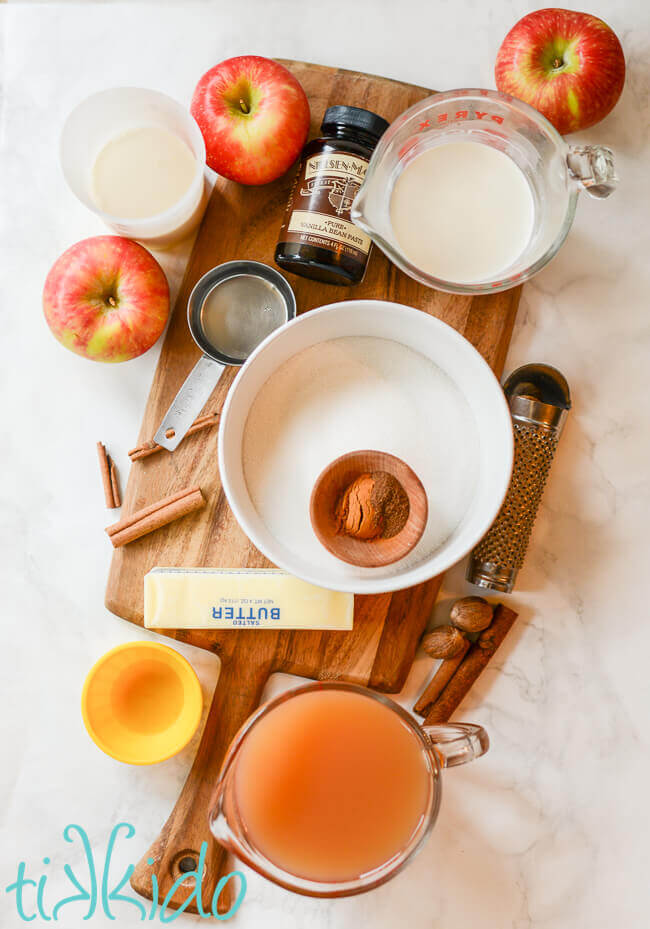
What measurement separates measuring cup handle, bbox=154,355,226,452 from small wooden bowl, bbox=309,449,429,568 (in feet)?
0.70

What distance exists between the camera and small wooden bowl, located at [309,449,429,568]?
786mm

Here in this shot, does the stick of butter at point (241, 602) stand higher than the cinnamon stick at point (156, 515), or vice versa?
the cinnamon stick at point (156, 515)

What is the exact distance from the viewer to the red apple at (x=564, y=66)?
879mm

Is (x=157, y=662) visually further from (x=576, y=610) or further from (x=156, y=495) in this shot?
(x=576, y=610)

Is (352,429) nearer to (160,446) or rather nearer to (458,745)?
(160,446)

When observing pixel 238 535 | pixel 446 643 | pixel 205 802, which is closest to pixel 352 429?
pixel 238 535

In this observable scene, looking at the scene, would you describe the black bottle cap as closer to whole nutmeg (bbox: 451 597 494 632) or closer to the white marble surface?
the white marble surface

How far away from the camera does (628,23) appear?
97 cm

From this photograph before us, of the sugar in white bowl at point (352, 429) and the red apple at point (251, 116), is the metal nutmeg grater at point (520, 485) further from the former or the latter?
the red apple at point (251, 116)

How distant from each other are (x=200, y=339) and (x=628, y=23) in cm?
75

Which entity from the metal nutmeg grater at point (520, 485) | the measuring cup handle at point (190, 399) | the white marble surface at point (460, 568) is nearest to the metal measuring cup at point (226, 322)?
the measuring cup handle at point (190, 399)

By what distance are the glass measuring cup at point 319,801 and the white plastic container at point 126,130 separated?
59 centimetres

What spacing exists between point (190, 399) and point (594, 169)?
57 cm

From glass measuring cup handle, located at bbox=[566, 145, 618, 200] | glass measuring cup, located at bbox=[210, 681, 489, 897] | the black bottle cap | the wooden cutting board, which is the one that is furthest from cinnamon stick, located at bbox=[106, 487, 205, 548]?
glass measuring cup handle, located at bbox=[566, 145, 618, 200]
